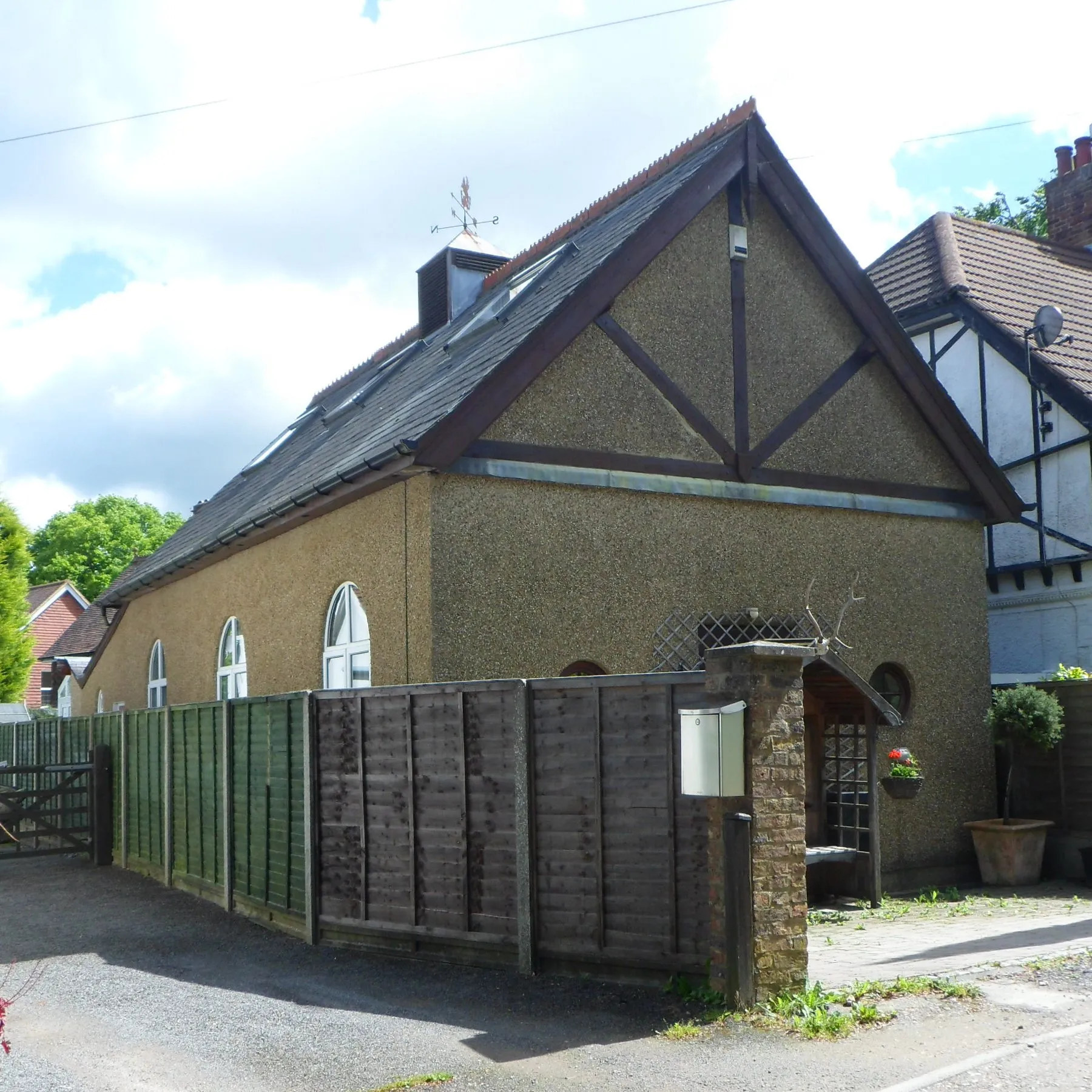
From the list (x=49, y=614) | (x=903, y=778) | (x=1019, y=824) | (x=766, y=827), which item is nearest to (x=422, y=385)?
(x=903, y=778)

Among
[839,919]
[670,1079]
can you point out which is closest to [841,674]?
[839,919]

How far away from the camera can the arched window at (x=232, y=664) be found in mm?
15250

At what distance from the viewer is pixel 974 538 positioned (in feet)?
45.4

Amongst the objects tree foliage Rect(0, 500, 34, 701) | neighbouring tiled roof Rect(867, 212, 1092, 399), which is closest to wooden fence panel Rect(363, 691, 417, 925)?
neighbouring tiled roof Rect(867, 212, 1092, 399)

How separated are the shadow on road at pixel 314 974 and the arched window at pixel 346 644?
245cm

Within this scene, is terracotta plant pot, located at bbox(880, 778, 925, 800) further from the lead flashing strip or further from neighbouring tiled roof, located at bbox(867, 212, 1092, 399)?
neighbouring tiled roof, located at bbox(867, 212, 1092, 399)

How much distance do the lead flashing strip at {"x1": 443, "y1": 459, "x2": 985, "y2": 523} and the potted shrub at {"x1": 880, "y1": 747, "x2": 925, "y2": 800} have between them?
2619 millimetres

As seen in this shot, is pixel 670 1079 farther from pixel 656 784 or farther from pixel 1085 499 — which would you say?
pixel 1085 499

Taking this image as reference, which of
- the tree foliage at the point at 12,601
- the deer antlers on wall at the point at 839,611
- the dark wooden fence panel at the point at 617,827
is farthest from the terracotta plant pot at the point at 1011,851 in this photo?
the tree foliage at the point at 12,601

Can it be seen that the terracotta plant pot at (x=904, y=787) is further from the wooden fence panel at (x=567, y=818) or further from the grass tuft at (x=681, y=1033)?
the grass tuft at (x=681, y=1033)

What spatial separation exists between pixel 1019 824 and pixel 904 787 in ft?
5.07

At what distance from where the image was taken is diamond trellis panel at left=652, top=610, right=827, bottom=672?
11.4 meters

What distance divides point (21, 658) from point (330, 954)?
69.5 feet

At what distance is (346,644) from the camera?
1221 centimetres
